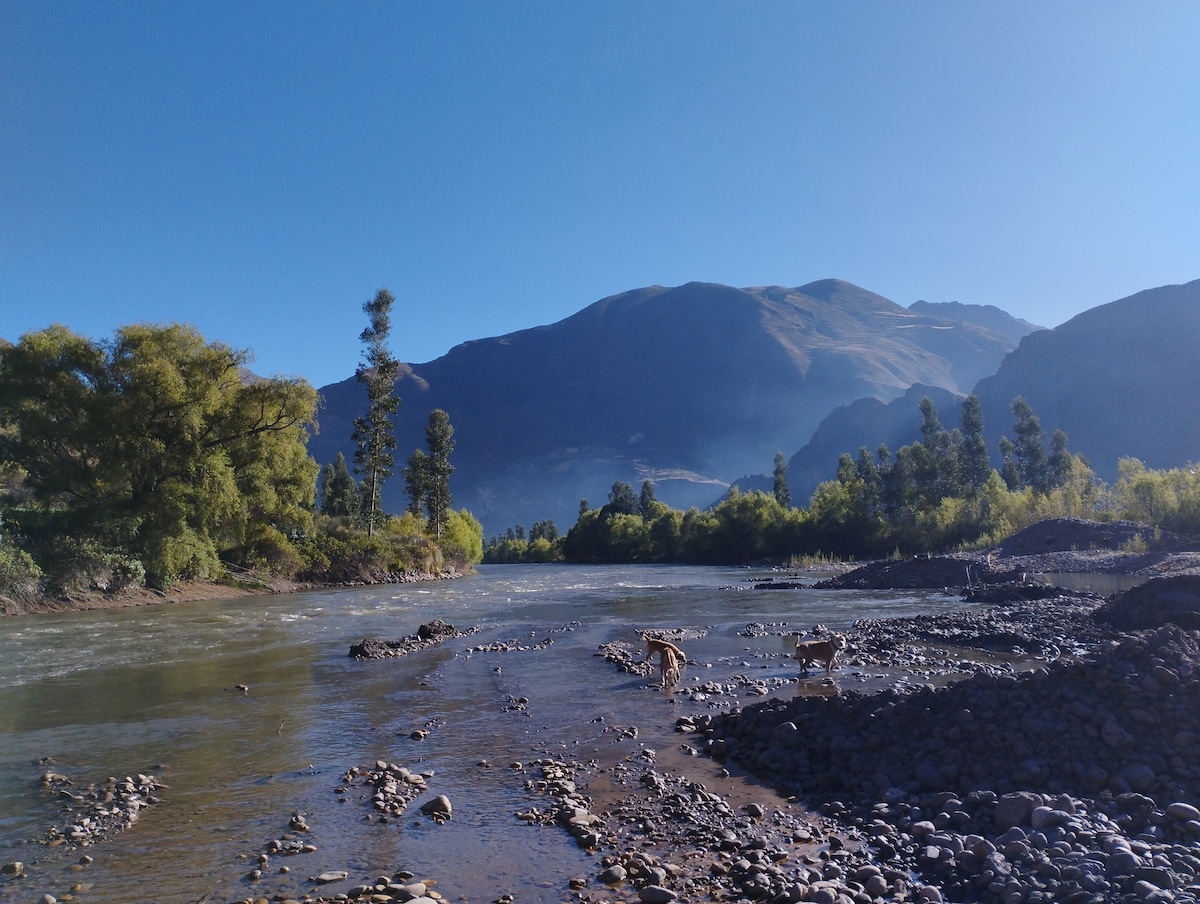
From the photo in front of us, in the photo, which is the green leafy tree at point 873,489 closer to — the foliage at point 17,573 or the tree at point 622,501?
the tree at point 622,501

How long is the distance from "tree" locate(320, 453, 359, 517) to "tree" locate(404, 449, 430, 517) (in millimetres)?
28496

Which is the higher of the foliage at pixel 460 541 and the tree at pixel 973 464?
the tree at pixel 973 464

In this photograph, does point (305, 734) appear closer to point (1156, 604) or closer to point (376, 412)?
point (1156, 604)

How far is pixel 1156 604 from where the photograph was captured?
2055 centimetres

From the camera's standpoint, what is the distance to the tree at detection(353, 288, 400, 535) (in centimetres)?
6112

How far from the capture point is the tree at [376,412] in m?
61.1

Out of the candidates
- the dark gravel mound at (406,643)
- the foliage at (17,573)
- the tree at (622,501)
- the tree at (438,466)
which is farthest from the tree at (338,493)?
the dark gravel mound at (406,643)

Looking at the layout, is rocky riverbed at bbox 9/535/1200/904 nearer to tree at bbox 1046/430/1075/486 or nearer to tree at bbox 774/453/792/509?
tree at bbox 1046/430/1075/486

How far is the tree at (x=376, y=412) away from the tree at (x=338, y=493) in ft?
176

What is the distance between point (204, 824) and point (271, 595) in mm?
40185

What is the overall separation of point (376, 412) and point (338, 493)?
64913mm

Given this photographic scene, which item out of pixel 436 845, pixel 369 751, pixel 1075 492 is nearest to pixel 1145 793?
pixel 436 845

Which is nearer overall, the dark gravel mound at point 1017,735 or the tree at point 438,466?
the dark gravel mound at point 1017,735

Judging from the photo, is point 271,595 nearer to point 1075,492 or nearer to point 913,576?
point 913,576
